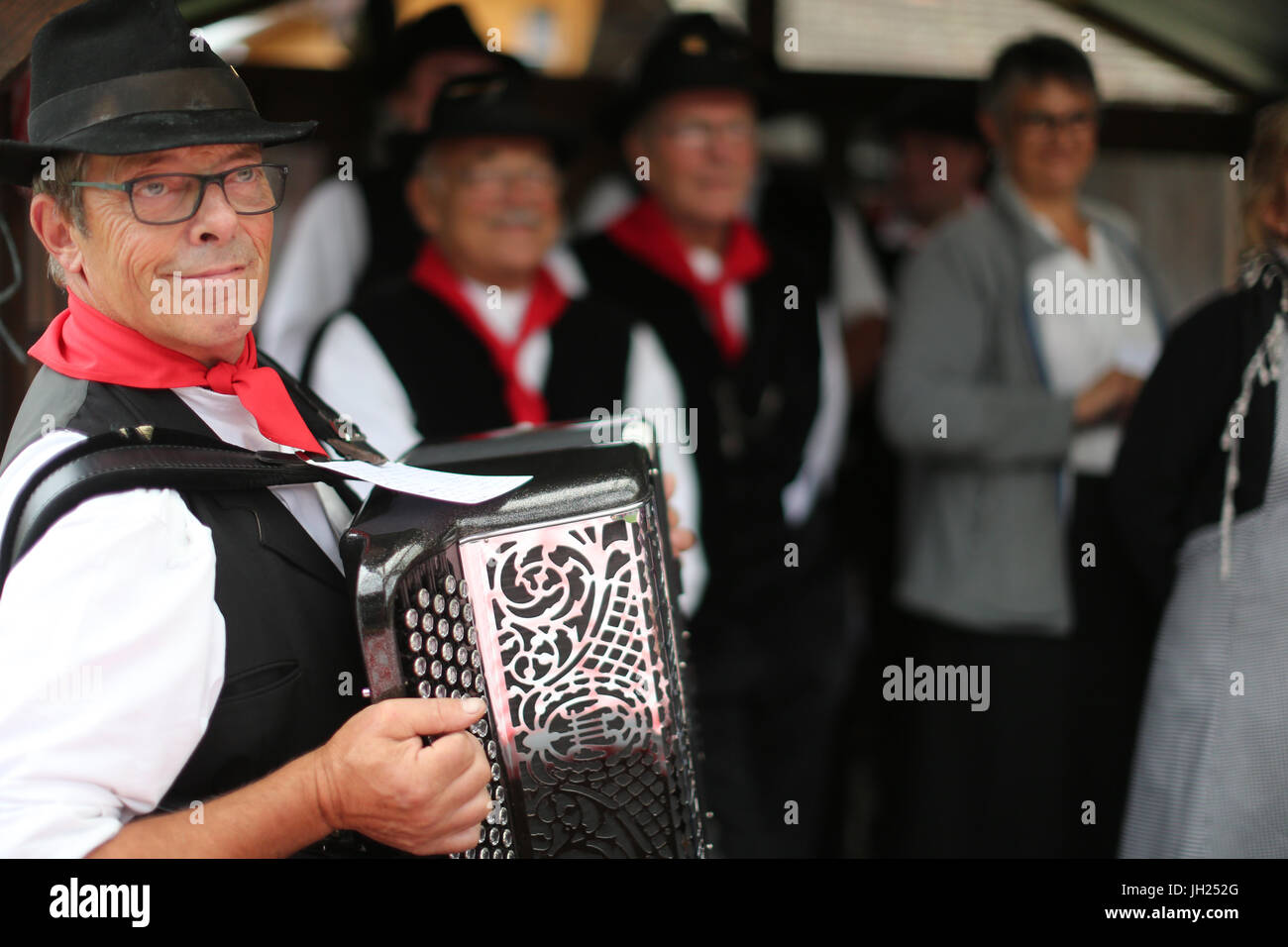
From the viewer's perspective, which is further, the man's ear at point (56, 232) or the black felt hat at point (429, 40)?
the black felt hat at point (429, 40)

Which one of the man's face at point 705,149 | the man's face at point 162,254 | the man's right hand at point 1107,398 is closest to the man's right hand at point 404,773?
the man's face at point 162,254

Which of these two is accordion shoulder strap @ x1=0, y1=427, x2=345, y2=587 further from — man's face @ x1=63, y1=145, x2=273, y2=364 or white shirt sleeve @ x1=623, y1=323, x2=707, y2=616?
white shirt sleeve @ x1=623, y1=323, x2=707, y2=616

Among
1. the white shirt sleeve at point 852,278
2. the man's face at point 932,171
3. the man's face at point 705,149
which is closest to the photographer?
the man's face at point 705,149

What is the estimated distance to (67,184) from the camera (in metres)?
1.39

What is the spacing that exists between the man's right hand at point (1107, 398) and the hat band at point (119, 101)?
2048mm

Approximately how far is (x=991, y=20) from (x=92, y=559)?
383 centimetres

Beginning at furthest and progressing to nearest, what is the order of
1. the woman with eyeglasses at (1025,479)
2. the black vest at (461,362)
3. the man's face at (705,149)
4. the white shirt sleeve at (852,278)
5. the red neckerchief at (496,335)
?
the white shirt sleeve at (852,278), the man's face at (705,149), the woman with eyeglasses at (1025,479), the red neckerchief at (496,335), the black vest at (461,362)

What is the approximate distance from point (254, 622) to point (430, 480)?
10.9 inches

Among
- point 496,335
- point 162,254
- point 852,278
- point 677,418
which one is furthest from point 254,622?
point 852,278

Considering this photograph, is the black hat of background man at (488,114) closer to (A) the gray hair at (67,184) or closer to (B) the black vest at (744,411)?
(B) the black vest at (744,411)

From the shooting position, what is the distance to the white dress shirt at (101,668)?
1198mm

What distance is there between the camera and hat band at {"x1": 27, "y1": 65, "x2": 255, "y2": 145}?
4.45 ft

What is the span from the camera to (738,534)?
119 inches

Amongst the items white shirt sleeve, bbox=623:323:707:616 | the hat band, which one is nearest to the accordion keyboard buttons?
the hat band
